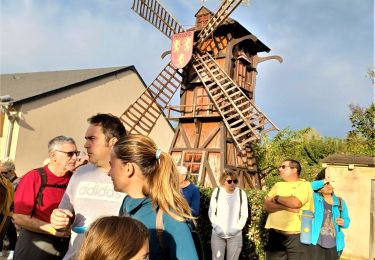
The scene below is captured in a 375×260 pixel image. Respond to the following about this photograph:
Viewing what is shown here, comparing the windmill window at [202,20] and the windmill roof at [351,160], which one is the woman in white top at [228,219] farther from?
the windmill window at [202,20]

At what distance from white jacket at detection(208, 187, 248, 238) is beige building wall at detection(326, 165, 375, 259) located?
4.84 meters

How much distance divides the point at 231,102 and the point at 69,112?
901cm

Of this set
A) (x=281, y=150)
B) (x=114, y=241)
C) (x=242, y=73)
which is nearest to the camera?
(x=114, y=241)

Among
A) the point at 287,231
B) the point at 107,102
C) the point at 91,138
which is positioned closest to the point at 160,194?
the point at 91,138

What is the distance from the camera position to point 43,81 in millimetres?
21516

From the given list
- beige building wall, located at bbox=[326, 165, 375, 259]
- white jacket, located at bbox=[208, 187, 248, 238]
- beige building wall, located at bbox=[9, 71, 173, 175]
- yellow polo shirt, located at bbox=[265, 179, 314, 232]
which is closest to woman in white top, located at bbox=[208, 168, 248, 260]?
white jacket, located at bbox=[208, 187, 248, 238]

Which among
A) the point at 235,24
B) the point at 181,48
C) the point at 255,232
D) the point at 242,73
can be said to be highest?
the point at 235,24

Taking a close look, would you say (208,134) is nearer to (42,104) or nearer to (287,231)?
(42,104)

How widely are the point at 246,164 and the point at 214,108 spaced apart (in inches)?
110

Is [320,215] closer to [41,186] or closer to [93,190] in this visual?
[93,190]

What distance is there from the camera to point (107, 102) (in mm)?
22188

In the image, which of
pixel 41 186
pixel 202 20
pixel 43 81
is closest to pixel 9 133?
pixel 43 81

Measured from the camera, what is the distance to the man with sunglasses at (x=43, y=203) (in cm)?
344

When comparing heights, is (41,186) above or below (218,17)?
below
